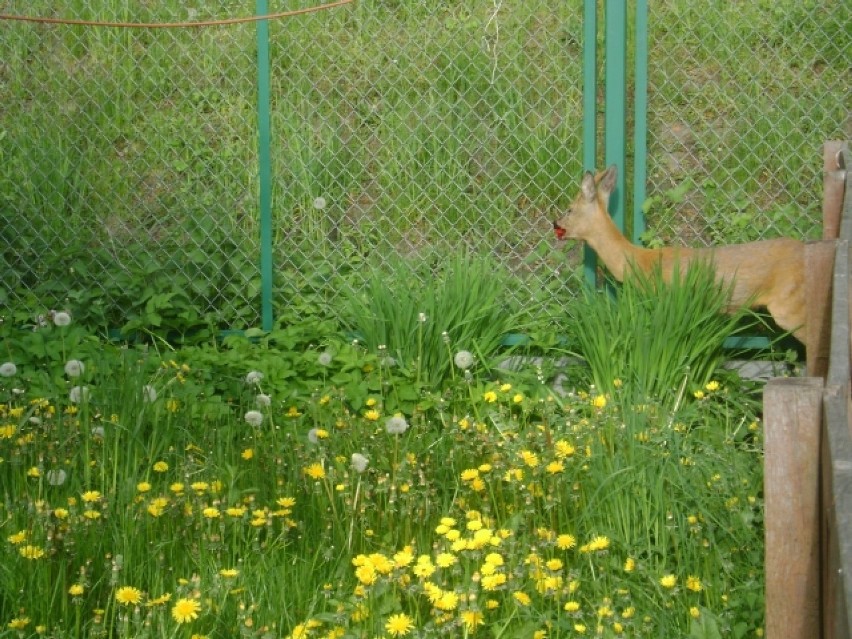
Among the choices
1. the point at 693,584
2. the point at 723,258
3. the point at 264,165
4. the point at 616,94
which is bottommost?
the point at 693,584

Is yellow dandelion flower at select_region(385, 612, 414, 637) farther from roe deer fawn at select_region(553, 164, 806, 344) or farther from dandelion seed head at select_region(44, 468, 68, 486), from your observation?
roe deer fawn at select_region(553, 164, 806, 344)

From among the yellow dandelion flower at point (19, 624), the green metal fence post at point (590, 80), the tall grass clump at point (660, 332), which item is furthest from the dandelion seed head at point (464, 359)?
the yellow dandelion flower at point (19, 624)

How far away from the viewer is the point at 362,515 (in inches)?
162

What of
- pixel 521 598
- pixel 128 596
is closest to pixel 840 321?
pixel 521 598

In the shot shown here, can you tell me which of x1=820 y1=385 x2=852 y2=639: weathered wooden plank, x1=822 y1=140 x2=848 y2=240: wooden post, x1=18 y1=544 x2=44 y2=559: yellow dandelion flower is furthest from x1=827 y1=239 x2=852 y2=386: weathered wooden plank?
x1=18 y1=544 x2=44 y2=559: yellow dandelion flower

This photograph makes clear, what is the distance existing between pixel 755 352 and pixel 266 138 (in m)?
2.69

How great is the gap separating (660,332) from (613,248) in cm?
68

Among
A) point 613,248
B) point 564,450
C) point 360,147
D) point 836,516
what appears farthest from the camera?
point 360,147

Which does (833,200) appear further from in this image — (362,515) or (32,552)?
(32,552)

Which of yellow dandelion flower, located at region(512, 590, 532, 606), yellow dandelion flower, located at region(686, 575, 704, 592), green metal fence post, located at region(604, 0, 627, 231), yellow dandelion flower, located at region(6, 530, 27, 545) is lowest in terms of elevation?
yellow dandelion flower, located at region(686, 575, 704, 592)

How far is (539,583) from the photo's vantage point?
11.6 ft

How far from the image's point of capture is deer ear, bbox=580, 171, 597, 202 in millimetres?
6492

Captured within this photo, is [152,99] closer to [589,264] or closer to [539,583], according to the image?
[589,264]

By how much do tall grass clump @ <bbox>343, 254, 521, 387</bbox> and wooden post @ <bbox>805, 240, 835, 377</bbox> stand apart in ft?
6.31
